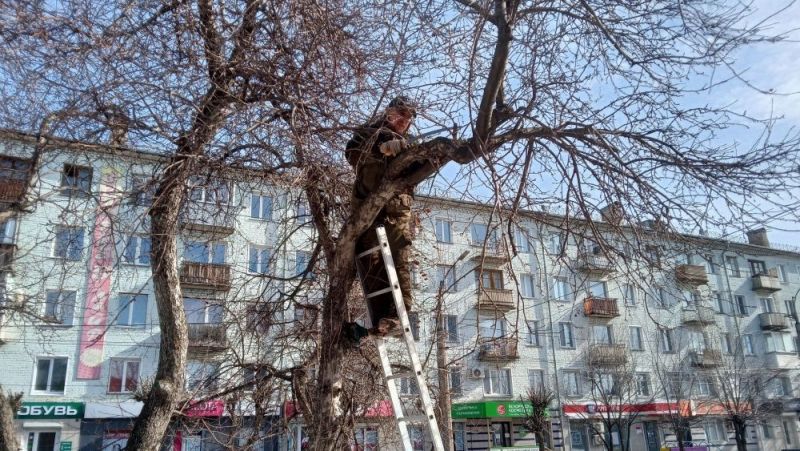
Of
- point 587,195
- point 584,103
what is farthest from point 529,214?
point 584,103

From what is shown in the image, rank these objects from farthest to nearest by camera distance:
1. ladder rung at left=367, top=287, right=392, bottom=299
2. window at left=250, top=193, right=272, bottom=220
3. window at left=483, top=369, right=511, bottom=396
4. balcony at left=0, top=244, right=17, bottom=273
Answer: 1. window at left=483, top=369, right=511, bottom=396
2. balcony at left=0, top=244, right=17, bottom=273
3. window at left=250, top=193, right=272, bottom=220
4. ladder rung at left=367, top=287, right=392, bottom=299

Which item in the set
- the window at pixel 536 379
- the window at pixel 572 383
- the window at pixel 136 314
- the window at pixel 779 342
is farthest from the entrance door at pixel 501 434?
the window at pixel 779 342

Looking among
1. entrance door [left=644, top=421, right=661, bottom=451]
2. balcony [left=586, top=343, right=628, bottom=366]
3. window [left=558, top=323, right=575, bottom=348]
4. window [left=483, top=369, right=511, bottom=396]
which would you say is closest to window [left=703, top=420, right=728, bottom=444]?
entrance door [left=644, top=421, right=661, bottom=451]

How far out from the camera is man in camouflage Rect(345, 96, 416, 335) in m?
4.98

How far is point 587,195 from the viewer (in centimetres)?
532

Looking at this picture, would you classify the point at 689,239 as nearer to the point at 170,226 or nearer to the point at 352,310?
the point at 352,310

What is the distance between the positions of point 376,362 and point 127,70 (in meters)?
3.68

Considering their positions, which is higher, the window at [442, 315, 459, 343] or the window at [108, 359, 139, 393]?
the window at [108, 359, 139, 393]

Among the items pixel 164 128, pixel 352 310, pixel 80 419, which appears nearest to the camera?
pixel 164 128

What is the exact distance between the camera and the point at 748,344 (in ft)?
142

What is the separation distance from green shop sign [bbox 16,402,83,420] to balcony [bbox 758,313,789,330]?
136ft

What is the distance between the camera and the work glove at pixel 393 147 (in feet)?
15.6

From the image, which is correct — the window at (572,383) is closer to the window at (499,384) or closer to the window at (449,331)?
the window at (499,384)

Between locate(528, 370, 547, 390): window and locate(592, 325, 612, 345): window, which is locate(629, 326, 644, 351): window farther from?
locate(528, 370, 547, 390): window
